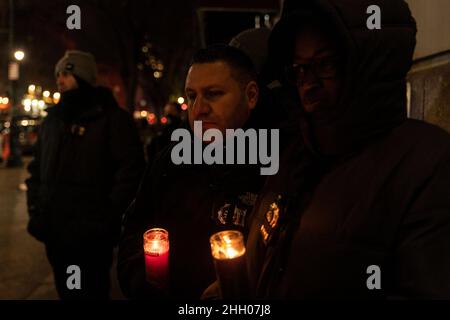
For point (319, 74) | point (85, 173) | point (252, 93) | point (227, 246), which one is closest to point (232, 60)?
point (252, 93)

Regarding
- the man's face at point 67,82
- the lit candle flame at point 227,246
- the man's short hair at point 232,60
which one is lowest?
the lit candle flame at point 227,246

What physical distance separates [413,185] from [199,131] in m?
1.07

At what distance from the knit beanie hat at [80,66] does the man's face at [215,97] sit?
1.76 metres

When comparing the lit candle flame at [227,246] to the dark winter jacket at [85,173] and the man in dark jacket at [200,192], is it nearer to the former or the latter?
the man in dark jacket at [200,192]

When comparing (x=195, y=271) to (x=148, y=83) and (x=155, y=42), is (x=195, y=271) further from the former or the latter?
(x=148, y=83)

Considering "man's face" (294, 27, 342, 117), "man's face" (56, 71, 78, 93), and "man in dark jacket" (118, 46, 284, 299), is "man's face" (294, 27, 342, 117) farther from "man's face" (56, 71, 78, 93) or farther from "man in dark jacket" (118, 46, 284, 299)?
"man's face" (56, 71, 78, 93)

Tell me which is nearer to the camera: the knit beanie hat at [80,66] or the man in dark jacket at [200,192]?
the man in dark jacket at [200,192]

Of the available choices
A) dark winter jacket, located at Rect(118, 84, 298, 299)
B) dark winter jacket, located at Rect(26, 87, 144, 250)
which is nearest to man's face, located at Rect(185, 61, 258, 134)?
dark winter jacket, located at Rect(118, 84, 298, 299)

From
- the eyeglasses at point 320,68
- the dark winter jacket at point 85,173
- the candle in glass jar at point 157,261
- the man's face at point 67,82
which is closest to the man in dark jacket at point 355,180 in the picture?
the eyeglasses at point 320,68

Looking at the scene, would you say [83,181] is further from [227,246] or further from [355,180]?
[355,180]

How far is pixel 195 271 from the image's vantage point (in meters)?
1.84

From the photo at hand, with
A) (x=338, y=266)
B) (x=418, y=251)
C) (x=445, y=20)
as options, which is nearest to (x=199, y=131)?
(x=338, y=266)

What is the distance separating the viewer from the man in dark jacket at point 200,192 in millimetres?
1842

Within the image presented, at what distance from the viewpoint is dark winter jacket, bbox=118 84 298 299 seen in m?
1.83
